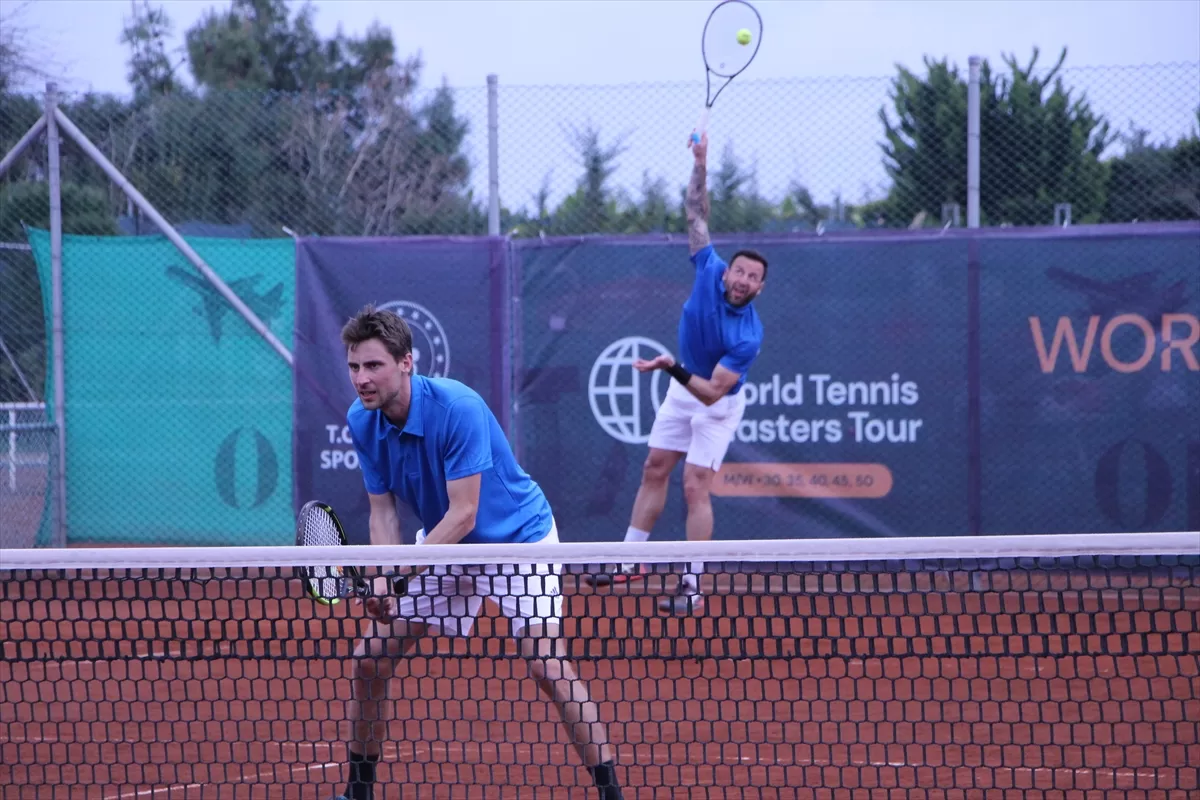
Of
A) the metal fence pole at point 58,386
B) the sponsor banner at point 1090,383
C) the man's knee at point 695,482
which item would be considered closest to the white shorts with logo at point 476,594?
the man's knee at point 695,482

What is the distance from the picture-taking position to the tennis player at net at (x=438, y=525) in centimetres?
328

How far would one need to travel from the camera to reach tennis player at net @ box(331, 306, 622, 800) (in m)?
3.28

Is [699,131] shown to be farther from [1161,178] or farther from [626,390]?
[1161,178]

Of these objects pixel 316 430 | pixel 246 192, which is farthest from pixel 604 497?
pixel 246 192

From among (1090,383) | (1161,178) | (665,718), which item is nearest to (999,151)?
(1161,178)

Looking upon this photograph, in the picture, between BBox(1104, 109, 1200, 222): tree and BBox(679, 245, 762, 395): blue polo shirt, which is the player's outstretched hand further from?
BBox(1104, 109, 1200, 222): tree

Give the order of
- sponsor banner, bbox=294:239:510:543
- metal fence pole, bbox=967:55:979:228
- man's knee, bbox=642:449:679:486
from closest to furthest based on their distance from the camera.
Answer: man's knee, bbox=642:449:679:486 → metal fence pole, bbox=967:55:979:228 → sponsor banner, bbox=294:239:510:543

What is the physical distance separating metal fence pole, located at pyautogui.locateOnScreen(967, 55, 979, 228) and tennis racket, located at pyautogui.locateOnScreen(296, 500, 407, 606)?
4.31 m

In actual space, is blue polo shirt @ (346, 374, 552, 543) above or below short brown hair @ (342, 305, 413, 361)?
below

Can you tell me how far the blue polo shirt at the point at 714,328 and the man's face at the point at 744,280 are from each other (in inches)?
2.8

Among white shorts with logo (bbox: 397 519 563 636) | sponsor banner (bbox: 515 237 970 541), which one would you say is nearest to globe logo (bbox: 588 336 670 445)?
sponsor banner (bbox: 515 237 970 541)

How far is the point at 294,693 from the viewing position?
16.0 ft

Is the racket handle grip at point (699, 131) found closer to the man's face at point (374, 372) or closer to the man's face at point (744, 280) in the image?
the man's face at point (744, 280)

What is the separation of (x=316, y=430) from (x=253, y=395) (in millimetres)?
479
